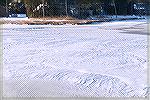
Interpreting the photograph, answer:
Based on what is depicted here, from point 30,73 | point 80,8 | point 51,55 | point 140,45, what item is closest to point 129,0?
point 80,8

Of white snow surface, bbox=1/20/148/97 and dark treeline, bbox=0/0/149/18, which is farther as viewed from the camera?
dark treeline, bbox=0/0/149/18

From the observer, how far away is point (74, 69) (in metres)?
8.47

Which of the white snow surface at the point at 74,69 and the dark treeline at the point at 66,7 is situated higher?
the dark treeline at the point at 66,7

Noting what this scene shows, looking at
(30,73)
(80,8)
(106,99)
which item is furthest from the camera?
(80,8)

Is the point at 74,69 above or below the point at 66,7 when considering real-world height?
below

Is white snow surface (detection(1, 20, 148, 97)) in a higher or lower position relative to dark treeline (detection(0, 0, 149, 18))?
lower

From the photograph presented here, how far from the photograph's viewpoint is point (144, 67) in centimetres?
865

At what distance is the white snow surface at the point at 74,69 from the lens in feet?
21.9

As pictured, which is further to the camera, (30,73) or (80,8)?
(80,8)

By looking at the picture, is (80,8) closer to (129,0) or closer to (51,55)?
(129,0)

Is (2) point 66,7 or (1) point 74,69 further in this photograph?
(2) point 66,7

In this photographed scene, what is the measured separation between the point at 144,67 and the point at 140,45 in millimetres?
4008

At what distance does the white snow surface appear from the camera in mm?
6668

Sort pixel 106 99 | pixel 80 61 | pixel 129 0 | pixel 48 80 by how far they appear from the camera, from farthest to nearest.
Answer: pixel 129 0 < pixel 80 61 < pixel 48 80 < pixel 106 99
